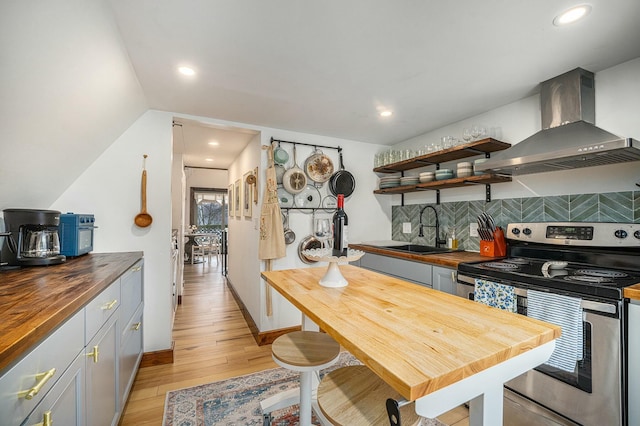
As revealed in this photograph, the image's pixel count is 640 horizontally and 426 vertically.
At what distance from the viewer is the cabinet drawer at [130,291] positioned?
5.73 ft

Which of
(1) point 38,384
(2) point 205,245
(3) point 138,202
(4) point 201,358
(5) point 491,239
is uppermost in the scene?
(3) point 138,202

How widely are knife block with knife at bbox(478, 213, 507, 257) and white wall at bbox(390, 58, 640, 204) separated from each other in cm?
31

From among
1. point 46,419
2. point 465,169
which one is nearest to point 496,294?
point 465,169

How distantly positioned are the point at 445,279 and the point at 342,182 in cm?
164

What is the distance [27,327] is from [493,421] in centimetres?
125

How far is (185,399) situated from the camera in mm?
1977

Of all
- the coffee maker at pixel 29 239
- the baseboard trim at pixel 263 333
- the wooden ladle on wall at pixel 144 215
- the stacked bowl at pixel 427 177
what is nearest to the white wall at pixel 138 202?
the wooden ladle on wall at pixel 144 215

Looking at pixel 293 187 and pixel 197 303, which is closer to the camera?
pixel 293 187

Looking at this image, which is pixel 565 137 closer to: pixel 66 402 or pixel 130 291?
pixel 66 402

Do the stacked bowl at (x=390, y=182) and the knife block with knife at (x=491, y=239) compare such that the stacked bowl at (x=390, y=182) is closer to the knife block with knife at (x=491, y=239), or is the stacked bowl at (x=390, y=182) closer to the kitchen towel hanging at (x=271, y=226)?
the knife block with knife at (x=491, y=239)

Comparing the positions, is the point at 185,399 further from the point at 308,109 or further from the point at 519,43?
the point at 519,43

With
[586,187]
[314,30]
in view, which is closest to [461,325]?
[314,30]

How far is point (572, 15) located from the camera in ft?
4.49

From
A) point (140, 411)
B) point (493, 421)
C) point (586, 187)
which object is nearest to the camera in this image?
point (493, 421)
